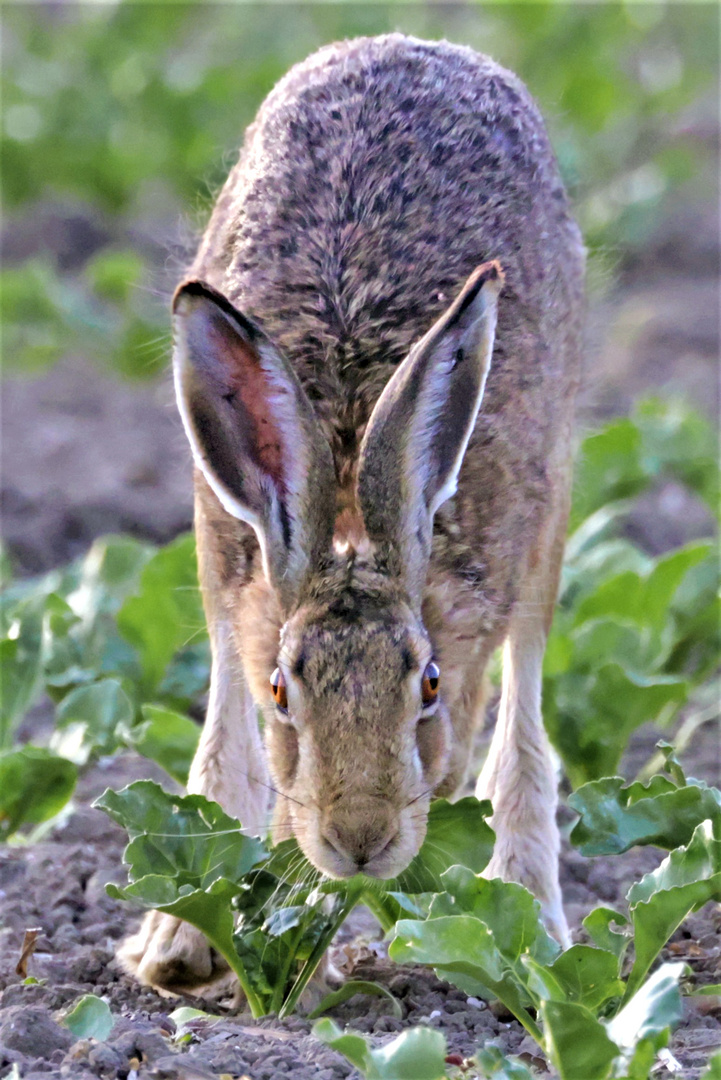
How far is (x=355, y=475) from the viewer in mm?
4289

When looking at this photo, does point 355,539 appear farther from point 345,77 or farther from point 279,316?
point 345,77

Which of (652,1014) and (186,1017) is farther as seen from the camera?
(186,1017)

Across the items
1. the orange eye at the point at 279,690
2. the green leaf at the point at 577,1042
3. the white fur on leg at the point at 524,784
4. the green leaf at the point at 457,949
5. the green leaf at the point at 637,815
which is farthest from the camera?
the white fur on leg at the point at 524,784

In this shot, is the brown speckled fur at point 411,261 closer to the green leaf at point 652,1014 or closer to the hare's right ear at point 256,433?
the hare's right ear at point 256,433

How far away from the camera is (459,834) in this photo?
164 inches

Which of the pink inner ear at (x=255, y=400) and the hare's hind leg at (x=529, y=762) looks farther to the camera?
the hare's hind leg at (x=529, y=762)

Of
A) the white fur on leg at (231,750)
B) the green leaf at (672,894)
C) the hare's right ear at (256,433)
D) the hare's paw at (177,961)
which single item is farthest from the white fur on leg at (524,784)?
the hare's right ear at (256,433)

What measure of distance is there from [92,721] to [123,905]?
0.58 metres

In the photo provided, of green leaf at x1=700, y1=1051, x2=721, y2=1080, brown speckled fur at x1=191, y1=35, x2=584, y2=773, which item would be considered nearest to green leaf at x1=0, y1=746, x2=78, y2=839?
brown speckled fur at x1=191, y1=35, x2=584, y2=773

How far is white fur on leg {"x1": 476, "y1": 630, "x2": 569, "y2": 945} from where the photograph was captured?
4.99m

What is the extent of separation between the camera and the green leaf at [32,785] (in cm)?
500

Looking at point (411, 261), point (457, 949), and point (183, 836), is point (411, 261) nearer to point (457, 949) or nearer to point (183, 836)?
point (183, 836)

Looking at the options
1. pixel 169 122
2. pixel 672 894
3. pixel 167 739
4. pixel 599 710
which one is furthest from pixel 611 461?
pixel 169 122

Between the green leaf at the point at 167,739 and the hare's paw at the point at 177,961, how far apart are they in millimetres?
684
